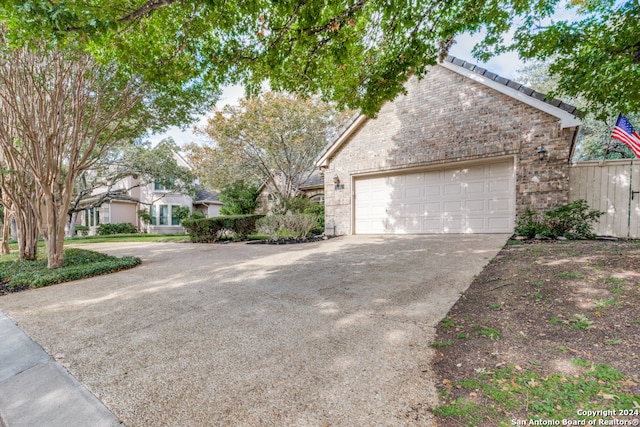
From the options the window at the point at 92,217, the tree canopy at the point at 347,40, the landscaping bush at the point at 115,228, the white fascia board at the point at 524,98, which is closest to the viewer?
the tree canopy at the point at 347,40

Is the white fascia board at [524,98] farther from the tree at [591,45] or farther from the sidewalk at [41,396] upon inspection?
the sidewalk at [41,396]

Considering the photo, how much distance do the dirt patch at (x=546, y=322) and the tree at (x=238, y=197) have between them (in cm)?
1546

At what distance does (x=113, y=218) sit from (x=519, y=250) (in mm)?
25913

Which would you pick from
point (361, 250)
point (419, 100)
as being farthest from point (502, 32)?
point (361, 250)

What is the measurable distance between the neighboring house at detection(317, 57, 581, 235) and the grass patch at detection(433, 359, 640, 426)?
7011 mm

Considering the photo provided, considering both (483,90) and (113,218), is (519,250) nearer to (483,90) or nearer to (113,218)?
(483,90)

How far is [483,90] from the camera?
8.21 m

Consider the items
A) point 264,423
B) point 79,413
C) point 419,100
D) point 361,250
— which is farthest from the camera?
point 419,100

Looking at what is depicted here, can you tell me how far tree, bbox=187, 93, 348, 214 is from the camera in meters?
13.2

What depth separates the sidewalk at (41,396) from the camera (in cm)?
175

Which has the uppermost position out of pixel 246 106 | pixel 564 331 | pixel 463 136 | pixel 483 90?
pixel 246 106

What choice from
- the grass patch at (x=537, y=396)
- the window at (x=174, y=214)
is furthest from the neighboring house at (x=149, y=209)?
the grass patch at (x=537, y=396)

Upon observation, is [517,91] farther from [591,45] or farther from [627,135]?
[627,135]

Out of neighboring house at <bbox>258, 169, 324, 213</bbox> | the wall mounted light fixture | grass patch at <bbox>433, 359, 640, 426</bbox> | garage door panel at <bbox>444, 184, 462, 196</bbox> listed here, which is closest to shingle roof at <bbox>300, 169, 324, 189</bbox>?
neighboring house at <bbox>258, 169, 324, 213</bbox>
